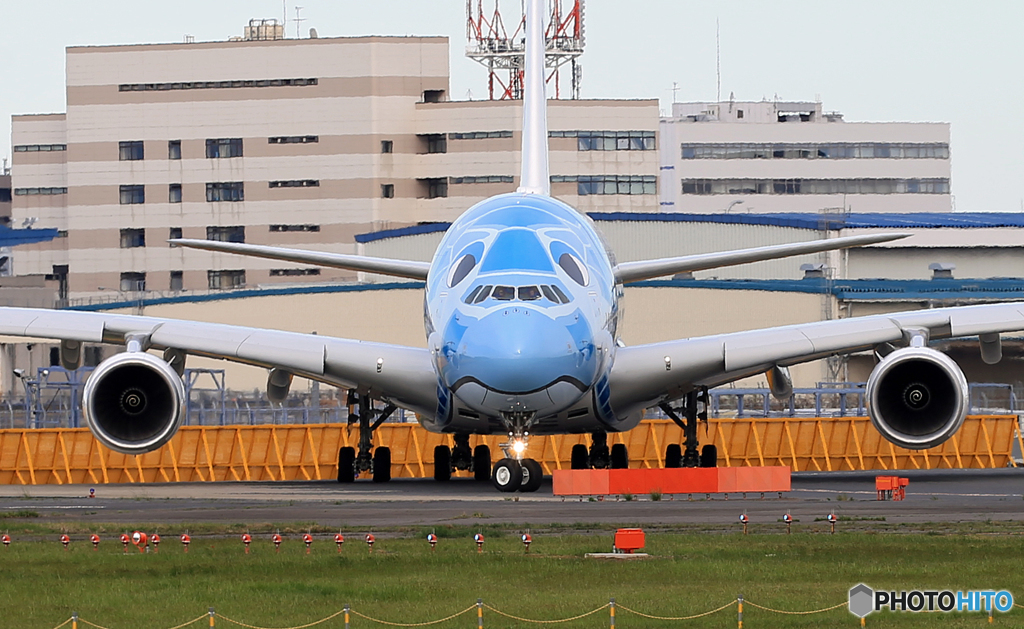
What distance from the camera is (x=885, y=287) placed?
74375mm

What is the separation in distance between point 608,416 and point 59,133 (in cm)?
9433

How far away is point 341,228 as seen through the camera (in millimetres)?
111625

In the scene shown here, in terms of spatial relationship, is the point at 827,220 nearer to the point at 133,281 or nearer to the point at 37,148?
the point at 133,281

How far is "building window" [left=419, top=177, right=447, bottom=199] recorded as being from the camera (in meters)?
113

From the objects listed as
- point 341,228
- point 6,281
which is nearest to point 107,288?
point 6,281

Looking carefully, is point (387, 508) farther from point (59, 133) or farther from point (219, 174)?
point (59, 133)

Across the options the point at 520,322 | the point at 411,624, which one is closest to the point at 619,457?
the point at 520,322

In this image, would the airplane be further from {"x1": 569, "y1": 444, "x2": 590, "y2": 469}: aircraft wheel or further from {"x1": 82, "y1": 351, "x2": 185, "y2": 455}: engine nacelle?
{"x1": 569, "y1": 444, "x2": 590, "y2": 469}: aircraft wheel

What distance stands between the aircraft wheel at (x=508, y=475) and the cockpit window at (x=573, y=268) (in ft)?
11.2

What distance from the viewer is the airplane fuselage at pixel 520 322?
29.1 m

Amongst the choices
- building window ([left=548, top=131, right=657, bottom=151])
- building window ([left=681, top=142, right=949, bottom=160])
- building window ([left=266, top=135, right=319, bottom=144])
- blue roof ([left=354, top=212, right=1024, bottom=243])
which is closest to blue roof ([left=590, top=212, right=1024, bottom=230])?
blue roof ([left=354, top=212, right=1024, bottom=243])

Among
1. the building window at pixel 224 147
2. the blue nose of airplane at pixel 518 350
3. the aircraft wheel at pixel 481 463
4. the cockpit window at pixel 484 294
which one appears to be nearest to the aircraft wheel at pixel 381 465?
the aircraft wheel at pixel 481 463

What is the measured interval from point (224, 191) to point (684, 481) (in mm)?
83763

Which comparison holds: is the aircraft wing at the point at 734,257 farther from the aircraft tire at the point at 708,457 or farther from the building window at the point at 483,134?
the building window at the point at 483,134
